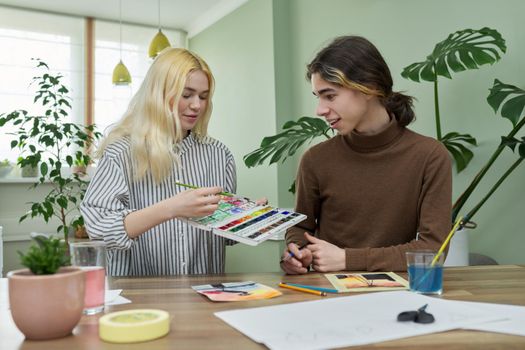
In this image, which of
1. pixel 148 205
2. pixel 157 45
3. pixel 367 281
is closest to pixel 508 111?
pixel 367 281

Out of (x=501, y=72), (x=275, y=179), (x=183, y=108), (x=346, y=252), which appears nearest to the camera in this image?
(x=346, y=252)

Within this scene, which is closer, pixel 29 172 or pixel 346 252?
pixel 346 252

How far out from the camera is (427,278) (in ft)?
3.60

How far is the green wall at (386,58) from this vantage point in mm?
2473

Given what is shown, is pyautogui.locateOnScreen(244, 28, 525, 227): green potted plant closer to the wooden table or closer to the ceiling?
the wooden table

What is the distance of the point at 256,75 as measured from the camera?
439 centimetres

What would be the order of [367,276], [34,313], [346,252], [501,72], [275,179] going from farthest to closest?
1. [275,179]
2. [501,72]
3. [346,252]
4. [367,276]
5. [34,313]

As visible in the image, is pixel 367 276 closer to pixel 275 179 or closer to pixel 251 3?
pixel 275 179

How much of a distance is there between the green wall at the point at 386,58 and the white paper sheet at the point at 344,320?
1.13 metres

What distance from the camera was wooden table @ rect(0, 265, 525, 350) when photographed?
77cm

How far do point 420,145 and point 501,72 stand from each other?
1.07 meters

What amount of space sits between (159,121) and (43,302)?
3.12ft

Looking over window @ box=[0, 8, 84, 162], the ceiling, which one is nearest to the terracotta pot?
the ceiling

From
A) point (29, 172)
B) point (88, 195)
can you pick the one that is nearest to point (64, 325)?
point (88, 195)
